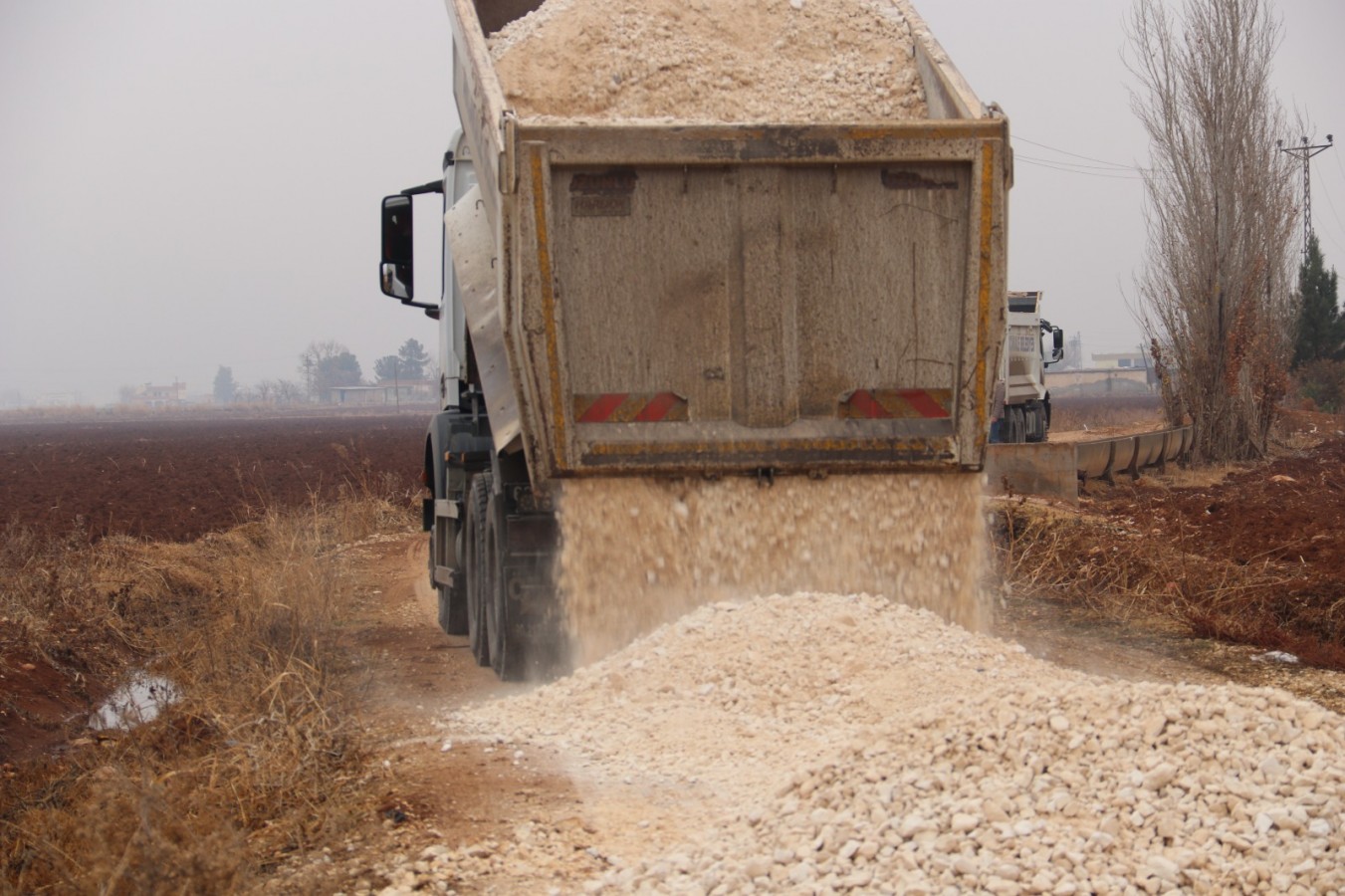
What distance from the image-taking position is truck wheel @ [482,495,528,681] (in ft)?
23.4

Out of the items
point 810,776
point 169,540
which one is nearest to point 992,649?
point 810,776

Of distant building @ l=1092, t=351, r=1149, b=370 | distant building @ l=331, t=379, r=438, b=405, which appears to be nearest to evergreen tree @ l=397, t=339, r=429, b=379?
distant building @ l=331, t=379, r=438, b=405

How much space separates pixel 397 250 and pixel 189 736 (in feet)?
14.3

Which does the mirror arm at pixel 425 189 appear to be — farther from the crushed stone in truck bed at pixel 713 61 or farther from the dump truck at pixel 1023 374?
the dump truck at pixel 1023 374

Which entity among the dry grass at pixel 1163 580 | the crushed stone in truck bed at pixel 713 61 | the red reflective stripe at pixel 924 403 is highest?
the crushed stone in truck bed at pixel 713 61

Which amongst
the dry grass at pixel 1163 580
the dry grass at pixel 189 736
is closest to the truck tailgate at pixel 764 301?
the dry grass at pixel 189 736

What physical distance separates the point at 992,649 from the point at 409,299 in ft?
16.2

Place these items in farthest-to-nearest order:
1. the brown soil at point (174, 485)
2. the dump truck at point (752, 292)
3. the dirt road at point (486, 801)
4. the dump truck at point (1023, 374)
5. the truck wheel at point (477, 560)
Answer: the dump truck at point (1023, 374), the brown soil at point (174, 485), the truck wheel at point (477, 560), the dump truck at point (752, 292), the dirt road at point (486, 801)

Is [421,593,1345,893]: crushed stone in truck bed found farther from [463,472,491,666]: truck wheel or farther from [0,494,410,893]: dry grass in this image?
[463,472,491,666]: truck wheel

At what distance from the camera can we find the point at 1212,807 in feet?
13.2

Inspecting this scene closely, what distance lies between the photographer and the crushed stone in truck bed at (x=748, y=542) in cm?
655

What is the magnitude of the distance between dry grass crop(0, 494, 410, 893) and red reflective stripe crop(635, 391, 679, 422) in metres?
1.87

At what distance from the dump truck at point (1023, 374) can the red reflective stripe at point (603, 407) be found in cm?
1626

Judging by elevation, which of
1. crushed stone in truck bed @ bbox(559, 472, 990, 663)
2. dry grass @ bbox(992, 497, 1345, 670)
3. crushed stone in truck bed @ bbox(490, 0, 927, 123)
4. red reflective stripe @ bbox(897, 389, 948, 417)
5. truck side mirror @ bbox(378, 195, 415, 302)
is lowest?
dry grass @ bbox(992, 497, 1345, 670)
